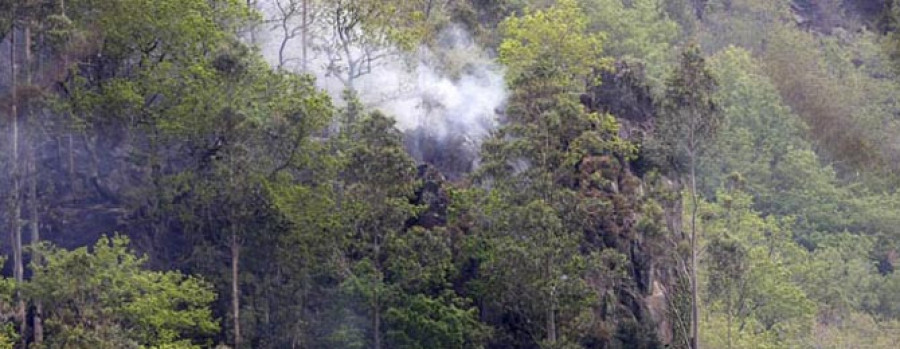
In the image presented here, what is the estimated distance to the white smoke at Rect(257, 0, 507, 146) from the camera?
3491 cm

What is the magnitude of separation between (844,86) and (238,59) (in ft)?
99.9

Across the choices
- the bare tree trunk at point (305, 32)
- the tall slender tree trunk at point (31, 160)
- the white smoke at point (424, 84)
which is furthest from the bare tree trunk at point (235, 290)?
the bare tree trunk at point (305, 32)

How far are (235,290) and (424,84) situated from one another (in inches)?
359

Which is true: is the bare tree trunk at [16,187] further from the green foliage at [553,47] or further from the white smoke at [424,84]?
the green foliage at [553,47]

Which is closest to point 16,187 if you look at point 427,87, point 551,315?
point 427,87

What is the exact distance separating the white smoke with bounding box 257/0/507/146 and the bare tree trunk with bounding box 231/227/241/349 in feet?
20.7

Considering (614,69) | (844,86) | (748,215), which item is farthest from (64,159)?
(844,86)

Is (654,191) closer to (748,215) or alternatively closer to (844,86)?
(748,215)

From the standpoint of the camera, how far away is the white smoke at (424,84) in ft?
115

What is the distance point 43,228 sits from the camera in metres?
31.3

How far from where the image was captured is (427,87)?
36.1 meters

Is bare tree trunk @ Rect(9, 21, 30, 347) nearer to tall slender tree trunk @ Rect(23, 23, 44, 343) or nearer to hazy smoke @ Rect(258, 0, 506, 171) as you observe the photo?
tall slender tree trunk @ Rect(23, 23, 44, 343)

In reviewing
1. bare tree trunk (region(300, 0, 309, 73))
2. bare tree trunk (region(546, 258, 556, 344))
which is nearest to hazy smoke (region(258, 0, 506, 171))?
bare tree trunk (region(300, 0, 309, 73))

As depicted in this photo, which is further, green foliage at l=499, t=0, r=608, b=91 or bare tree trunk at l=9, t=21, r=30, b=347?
green foliage at l=499, t=0, r=608, b=91
